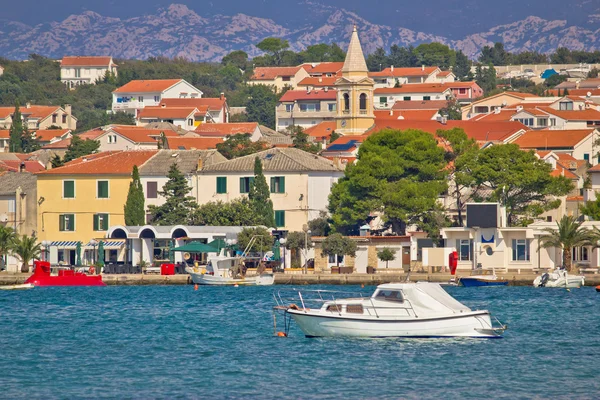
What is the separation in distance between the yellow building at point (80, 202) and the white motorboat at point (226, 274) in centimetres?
1154

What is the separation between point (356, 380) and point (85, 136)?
315 ft

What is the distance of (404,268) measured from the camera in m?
71.7

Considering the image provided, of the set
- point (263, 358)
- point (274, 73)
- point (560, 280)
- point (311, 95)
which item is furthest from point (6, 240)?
point (274, 73)

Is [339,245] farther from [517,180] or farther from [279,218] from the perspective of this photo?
[517,180]

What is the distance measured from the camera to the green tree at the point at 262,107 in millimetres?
169750

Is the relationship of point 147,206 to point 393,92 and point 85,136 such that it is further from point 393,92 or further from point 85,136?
point 393,92

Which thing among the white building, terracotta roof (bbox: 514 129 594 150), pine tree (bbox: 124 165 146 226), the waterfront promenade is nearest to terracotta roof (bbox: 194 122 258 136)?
terracotta roof (bbox: 514 129 594 150)

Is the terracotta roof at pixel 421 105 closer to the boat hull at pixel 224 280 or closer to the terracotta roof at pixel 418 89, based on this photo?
the terracotta roof at pixel 418 89

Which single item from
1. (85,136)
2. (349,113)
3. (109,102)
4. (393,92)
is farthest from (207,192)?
(109,102)

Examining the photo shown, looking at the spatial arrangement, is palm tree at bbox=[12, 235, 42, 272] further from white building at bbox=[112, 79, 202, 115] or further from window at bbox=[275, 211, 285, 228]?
white building at bbox=[112, 79, 202, 115]

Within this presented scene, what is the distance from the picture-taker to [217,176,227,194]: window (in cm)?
8000

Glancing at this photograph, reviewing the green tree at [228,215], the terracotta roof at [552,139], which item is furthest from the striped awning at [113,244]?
the terracotta roof at [552,139]

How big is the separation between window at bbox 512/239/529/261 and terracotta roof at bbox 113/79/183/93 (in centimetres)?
11078

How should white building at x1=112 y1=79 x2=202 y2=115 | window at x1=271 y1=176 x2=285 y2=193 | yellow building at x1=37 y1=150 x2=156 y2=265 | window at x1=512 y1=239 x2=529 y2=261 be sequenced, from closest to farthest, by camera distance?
window at x1=512 y1=239 x2=529 y2=261 < yellow building at x1=37 y1=150 x2=156 y2=265 < window at x1=271 y1=176 x2=285 y2=193 < white building at x1=112 y1=79 x2=202 y2=115
